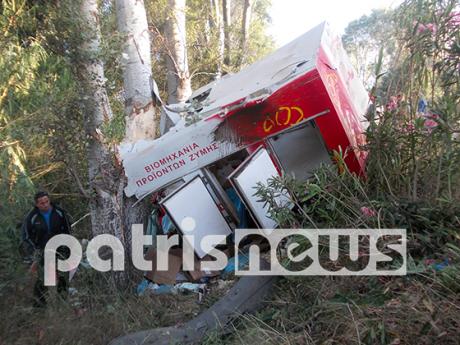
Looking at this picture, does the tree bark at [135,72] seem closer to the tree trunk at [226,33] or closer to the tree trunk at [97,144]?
the tree trunk at [97,144]

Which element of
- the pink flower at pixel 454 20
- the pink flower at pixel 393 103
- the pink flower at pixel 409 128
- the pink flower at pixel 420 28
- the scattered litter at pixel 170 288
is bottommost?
the scattered litter at pixel 170 288

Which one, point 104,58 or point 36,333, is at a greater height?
point 104,58

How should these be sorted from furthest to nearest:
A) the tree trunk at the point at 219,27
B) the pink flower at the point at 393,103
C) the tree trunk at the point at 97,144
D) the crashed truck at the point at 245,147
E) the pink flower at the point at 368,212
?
the tree trunk at the point at 219,27 → the tree trunk at the point at 97,144 → the crashed truck at the point at 245,147 → the pink flower at the point at 393,103 → the pink flower at the point at 368,212

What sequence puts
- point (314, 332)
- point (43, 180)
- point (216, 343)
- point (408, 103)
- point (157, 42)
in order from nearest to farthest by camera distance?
point (314, 332) → point (216, 343) → point (408, 103) → point (43, 180) → point (157, 42)

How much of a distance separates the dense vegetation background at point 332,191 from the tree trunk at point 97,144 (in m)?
0.11

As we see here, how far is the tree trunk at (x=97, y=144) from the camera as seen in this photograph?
5.34 meters

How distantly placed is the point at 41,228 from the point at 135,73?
87.1 inches

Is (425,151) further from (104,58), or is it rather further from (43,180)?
(43,180)

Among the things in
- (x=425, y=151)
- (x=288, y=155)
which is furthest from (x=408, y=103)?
(x=288, y=155)

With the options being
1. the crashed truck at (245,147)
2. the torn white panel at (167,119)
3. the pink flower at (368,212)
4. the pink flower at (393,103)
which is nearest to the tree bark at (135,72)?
the crashed truck at (245,147)

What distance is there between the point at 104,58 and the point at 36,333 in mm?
3040

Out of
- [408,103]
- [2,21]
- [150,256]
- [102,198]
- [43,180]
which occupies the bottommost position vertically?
[150,256]

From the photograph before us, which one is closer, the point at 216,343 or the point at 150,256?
the point at 216,343

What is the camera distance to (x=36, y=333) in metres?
4.04
